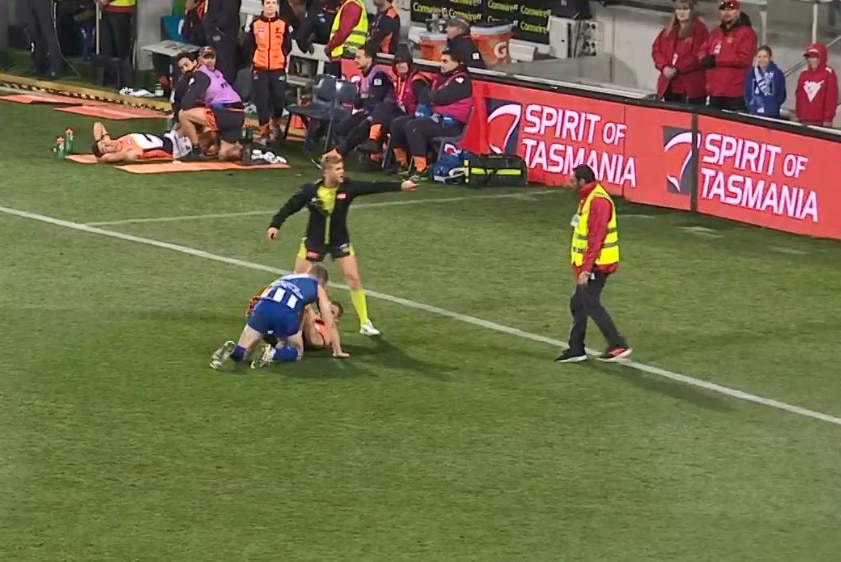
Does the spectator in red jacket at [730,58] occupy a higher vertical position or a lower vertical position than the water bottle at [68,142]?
higher

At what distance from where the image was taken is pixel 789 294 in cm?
1544

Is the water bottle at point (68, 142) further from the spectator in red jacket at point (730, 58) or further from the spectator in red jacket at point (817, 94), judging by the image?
the spectator in red jacket at point (817, 94)

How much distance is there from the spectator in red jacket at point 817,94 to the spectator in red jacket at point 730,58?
838mm

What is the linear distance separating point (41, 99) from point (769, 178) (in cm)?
1215

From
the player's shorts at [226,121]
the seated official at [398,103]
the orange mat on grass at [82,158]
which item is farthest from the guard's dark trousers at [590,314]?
the orange mat on grass at [82,158]

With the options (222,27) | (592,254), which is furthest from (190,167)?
(592,254)

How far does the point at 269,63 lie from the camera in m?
22.8

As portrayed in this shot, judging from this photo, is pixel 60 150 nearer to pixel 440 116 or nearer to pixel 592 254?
pixel 440 116

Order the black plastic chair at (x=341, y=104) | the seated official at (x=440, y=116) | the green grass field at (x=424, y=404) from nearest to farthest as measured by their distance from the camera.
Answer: the green grass field at (x=424, y=404), the seated official at (x=440, y=116), the black plastic chair at (x=341, y=104)

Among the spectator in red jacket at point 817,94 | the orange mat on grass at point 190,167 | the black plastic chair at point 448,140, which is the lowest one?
the orange mat on grass at point 190,167

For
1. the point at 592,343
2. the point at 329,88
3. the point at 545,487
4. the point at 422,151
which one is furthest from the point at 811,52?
the point at 545,487

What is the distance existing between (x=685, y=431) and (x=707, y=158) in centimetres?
769

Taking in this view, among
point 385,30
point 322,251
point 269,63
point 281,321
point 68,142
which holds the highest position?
point 385,30

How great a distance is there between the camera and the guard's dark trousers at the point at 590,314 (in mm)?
12836
